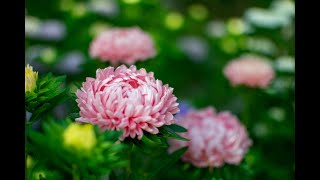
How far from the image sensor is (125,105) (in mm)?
1032

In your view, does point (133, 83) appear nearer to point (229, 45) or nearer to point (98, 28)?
point (98, 28)

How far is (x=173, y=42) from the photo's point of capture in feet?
9.99

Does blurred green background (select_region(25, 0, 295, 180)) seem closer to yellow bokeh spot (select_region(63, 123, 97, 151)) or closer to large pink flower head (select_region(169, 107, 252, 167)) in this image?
large pink flower head (select_region(169, 107, 252, 167))

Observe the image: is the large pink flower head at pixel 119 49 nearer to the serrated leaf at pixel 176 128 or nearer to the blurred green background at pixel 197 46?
the blurred green background at pixel 197 46

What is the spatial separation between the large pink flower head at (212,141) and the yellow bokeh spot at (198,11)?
1885 mm

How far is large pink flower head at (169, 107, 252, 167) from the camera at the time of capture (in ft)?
4.79

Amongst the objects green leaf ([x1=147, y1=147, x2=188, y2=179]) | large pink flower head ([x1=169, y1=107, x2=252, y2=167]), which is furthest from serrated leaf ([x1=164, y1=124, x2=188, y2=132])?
large pink flower head ([x1=169, y1=107, x2=252, y2=167])

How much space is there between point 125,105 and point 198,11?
2.50 m

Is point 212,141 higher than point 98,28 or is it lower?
lower

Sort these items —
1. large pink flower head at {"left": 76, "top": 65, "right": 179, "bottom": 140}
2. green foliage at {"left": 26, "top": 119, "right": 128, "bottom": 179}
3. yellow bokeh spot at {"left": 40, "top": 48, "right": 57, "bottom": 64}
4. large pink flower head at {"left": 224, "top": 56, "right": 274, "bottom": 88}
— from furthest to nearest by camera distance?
yellow bokeh spot at {"left": 40, "top": 48, "right": 57, "bottom": 64}, large pink flower head at {"left": 224, "top": 56, "right": 274, "bottom": 88}, large pink flower head at {"left": 76, "top": 65, "right": 179, "bottom": 140}, green foliage at {"left": 26, "top": 119, "right": 128, "bottom": 179}

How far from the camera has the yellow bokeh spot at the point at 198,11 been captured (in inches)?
134

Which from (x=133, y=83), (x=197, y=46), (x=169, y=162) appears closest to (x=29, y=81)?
(x=133, y=83)

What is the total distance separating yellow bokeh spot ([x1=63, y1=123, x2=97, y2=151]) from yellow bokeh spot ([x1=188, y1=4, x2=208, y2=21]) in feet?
8.29
